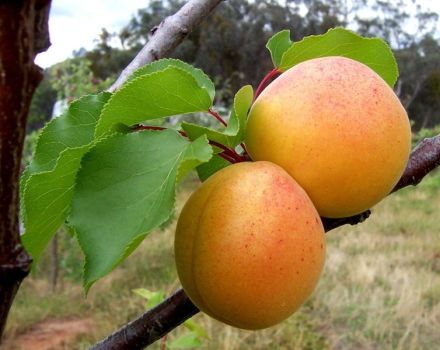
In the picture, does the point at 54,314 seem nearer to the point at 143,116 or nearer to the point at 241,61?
the point at 143,116

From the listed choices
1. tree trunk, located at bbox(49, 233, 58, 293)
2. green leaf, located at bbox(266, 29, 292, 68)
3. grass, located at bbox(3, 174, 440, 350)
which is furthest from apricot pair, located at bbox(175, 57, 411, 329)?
tree trunk, located at bbox(49, 233, 58, 293)

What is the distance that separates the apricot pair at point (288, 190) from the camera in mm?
387

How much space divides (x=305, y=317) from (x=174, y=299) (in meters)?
3.16

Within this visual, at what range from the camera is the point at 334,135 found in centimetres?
41

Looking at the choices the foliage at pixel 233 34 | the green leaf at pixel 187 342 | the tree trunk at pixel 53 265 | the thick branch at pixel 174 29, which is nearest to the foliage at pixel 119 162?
the thick branch at pixel 174 29

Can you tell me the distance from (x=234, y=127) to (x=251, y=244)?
86mm

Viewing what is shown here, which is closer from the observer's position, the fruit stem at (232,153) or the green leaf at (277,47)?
the fruit stem at (232,153)


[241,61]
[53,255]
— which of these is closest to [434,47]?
[241,61]

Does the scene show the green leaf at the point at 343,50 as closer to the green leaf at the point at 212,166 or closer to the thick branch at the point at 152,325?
the green leaf at the point at 212,166

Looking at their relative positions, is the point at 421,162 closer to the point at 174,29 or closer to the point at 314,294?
the point at 174,29

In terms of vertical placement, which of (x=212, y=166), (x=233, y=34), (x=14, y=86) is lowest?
(x=233, y=34)

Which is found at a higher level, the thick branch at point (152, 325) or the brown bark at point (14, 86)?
the brown bark at point (14, 86)

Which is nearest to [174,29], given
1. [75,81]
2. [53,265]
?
[53,265]

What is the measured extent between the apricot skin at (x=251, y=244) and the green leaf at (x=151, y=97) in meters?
0.06
